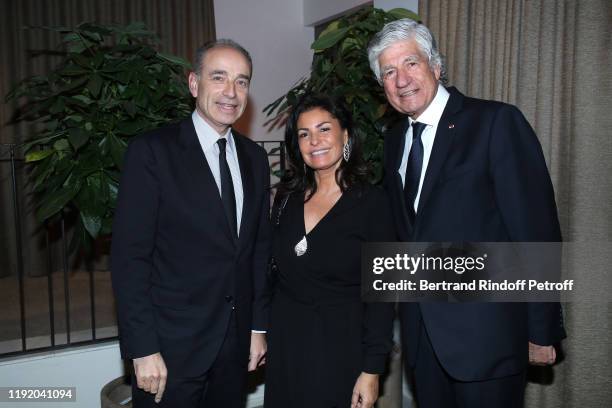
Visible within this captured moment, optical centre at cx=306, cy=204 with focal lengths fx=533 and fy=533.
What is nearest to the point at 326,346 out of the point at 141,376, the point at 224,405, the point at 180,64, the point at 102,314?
the point at 224,405

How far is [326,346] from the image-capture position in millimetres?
1780

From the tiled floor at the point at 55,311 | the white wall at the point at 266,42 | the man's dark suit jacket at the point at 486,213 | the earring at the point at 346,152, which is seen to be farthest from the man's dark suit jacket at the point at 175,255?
the white wall at the point at 266,42

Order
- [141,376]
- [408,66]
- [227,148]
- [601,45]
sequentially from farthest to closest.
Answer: [601,45] < [227,148] < [408,66] < [141,376]

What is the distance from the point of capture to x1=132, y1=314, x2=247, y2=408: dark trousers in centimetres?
174

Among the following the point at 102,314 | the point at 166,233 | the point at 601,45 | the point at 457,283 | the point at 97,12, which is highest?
the point at 97,12

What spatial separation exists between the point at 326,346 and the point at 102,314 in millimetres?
3008

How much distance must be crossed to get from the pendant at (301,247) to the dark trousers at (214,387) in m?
0.31

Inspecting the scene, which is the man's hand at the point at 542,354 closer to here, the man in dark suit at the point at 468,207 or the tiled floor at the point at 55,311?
the man in dark suit at the point at 468,207

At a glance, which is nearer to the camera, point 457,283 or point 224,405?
point 457,283

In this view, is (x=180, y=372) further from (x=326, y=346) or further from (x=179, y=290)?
(x=326, y=346)

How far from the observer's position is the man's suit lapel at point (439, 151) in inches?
65.5

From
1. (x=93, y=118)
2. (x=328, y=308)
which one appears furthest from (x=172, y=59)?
(x=328, y=308)

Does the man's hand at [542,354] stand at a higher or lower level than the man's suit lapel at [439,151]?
lower

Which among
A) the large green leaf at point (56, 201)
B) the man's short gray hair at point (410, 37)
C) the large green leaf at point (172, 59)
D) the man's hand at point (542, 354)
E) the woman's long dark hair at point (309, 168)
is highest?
the large green leaf at point (172, 59)
